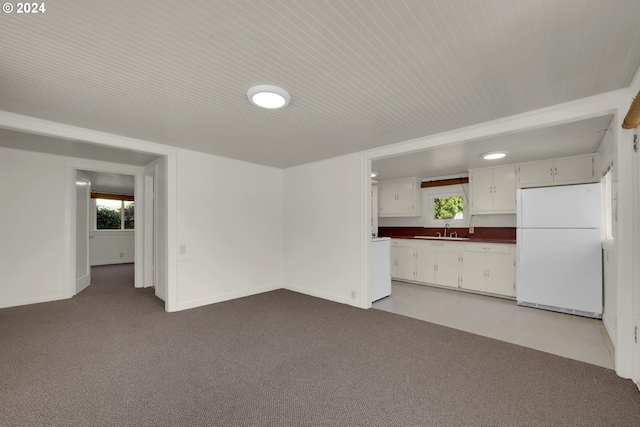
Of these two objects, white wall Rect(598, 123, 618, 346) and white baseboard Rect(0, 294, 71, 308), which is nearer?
white wall Rect(598, 123, 618, 346)

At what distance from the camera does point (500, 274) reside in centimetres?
454

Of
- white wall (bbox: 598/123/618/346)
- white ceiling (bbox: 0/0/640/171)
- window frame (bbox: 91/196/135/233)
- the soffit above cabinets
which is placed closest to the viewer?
white ceiling (bbox: 0/0/640/171)

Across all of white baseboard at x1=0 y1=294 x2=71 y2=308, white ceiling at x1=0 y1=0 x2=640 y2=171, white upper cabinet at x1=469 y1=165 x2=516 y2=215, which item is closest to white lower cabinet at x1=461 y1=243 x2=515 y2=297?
white upper cabinet at x1=469 y1=165 x2=516 y2=215

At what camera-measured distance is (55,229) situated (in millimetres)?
4359

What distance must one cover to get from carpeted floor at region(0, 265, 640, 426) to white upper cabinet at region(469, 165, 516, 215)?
280cm

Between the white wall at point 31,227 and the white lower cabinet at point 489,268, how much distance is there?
6793mm

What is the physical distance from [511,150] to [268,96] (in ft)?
11.9

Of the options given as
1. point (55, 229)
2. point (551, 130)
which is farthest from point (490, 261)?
point (55, 229)

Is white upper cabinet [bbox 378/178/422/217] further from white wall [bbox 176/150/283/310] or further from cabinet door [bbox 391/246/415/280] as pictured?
white wall [bbox 176/150/283/310]

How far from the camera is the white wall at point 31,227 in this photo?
4.00 meters

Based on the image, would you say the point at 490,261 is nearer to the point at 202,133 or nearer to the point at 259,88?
the point at 259,88

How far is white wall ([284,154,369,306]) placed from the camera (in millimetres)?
4195

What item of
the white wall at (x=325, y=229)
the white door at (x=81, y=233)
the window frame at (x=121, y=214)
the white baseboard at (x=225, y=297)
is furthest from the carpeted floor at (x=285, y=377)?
the window frame at (x=121, y=214)

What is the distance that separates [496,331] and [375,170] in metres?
3.30
